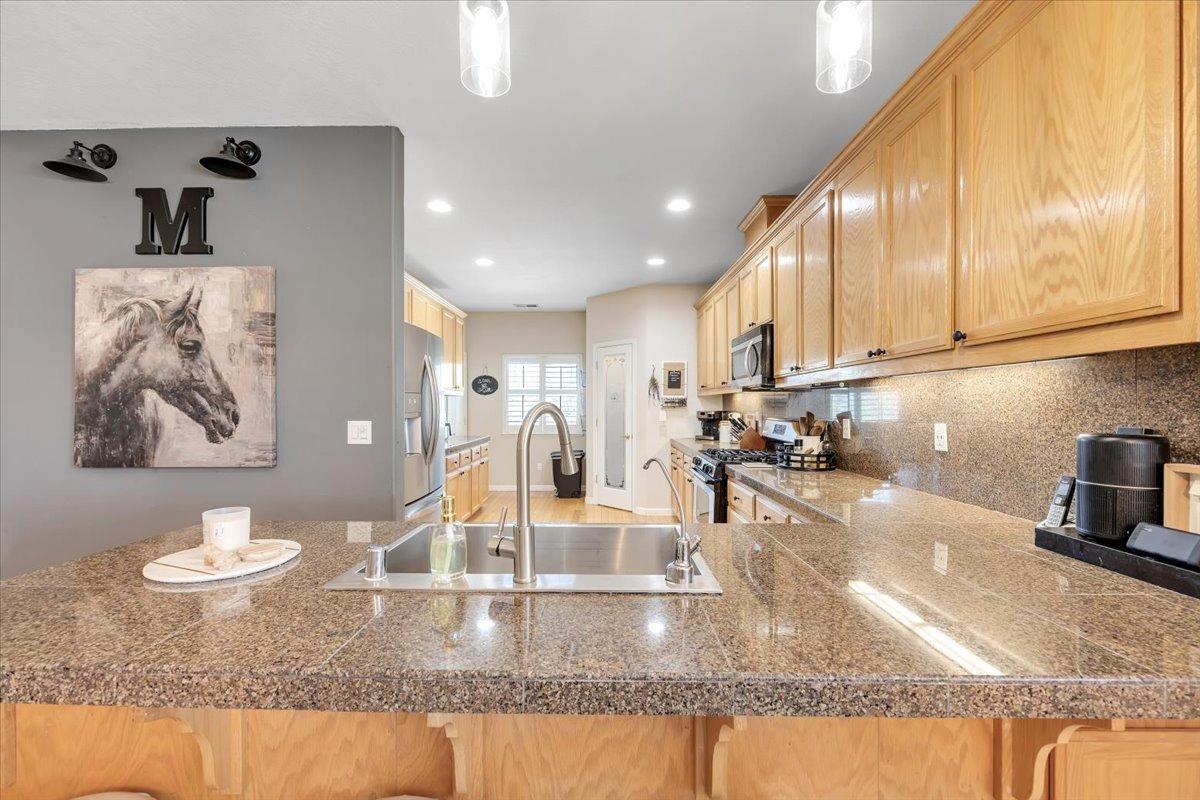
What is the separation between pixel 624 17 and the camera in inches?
67.0

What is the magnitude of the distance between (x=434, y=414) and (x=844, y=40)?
2.85 metres

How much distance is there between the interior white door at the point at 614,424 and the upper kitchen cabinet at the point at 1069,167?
448 cm

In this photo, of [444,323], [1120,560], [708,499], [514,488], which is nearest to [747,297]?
[708,499]

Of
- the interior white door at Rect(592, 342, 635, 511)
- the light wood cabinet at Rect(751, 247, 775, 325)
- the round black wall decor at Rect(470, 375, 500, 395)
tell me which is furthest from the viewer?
the round black wall decor at Rect(470, 375, 500, 395)

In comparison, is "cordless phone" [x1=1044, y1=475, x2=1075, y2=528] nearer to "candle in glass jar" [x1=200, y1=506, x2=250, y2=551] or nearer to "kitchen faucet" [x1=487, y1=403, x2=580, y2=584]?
"kitchen faucet" [x1=487, y1=403, x2=580, y2=584]

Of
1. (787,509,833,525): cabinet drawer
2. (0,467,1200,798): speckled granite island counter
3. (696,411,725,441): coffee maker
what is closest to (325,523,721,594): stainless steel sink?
(0,467,1200,798): speckled granite island counter

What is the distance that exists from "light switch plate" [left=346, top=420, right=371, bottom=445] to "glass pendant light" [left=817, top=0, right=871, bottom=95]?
219cm

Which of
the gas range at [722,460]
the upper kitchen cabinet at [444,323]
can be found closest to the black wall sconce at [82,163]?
the upper kitchen cabinet at [444,323]

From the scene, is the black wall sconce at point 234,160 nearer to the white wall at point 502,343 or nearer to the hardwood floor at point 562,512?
the hardwood floor at point 562,512

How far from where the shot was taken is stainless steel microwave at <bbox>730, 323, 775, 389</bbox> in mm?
3154

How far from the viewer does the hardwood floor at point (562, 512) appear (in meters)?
5.48

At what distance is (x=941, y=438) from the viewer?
1.99 meters

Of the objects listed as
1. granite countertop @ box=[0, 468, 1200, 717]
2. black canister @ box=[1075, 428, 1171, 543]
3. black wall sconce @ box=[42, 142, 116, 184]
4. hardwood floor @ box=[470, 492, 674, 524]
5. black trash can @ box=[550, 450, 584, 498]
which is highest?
black wall sconce @ box=[42, 142, 116, 184]

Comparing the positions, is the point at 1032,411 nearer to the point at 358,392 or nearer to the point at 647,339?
the point at 358,392
